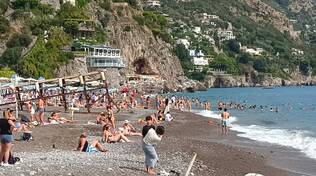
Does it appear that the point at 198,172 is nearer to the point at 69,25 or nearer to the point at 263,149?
the point at 263,149

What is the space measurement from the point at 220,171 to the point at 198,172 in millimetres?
1486

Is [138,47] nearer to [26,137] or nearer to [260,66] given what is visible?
[260,66]

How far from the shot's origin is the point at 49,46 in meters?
86.8

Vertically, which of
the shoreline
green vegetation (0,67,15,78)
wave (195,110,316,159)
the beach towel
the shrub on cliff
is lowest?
wave (195,110,316,159)

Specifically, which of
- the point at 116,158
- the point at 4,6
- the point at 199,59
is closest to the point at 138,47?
the point at 4,6

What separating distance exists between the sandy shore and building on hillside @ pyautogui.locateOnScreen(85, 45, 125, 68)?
63874mm

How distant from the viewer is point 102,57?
306 feet

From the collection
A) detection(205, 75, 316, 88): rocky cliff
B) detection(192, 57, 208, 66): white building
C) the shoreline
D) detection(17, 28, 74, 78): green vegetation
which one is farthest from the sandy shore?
detection(192, 57, 208, 66): white building

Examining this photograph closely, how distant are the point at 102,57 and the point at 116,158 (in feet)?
253

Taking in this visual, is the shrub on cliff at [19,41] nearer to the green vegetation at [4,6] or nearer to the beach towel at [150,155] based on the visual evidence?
the green vegetation at [4,6]

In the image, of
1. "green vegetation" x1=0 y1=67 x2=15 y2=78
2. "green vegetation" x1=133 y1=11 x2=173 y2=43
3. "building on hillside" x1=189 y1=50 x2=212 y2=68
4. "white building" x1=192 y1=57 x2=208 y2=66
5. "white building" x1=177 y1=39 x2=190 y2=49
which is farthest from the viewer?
"white building" x1=177 y1=39 x2=190 y2=49

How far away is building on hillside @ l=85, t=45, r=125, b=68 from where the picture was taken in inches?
3602

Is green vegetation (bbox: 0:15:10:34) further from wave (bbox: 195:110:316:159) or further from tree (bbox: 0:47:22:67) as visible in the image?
wave (bbox: 195:110:316:159)

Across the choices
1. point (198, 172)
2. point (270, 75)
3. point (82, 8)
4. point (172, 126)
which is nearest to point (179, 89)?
point (82, 8)
